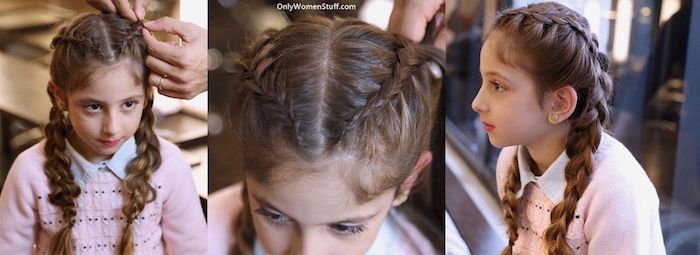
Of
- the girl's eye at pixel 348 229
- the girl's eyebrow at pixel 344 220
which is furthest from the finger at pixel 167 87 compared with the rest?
the girl's eye at pixel 348 229

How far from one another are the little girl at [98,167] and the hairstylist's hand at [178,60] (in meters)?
0.03

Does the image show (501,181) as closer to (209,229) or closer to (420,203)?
(420,203)

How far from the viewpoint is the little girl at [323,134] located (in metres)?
1.85

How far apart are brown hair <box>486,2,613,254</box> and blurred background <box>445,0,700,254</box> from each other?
95 millimetres

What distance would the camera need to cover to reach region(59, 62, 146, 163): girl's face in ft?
5.73

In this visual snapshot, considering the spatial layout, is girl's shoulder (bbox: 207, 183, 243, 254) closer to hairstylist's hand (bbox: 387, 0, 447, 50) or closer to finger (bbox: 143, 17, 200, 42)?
finger (bbox: 143, 17, 200, 42)

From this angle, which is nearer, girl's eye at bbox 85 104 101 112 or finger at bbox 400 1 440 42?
girl's eye at bbox 85 104 101 112

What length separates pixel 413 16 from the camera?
1896mm

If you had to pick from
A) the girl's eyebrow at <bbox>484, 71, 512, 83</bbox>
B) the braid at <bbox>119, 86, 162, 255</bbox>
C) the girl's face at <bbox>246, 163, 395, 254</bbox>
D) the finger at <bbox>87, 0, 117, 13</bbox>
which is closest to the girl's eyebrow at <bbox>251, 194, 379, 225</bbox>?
the girl's face at <bbox>246, 163, 395, 254</bbox>

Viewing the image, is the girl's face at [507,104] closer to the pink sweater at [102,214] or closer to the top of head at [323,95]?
the top of head at [323,95]

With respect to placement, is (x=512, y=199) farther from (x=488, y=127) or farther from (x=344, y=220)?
(x=344, y=220)

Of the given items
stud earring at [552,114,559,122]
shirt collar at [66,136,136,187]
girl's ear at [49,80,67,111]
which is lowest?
shirt collar at [66,136,136,187]

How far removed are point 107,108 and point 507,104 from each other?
1047 millimetres

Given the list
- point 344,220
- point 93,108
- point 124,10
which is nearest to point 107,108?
point 93,108
